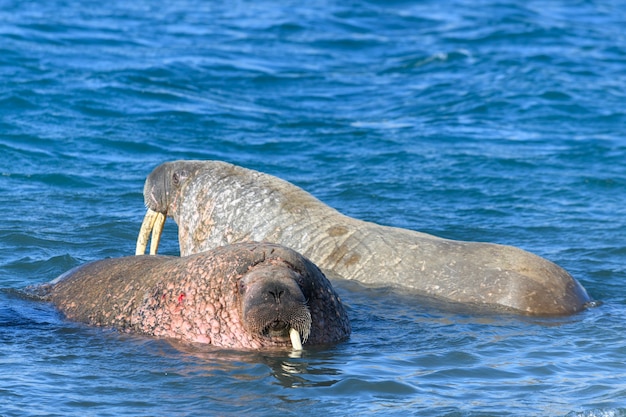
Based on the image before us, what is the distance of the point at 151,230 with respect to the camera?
10.2m

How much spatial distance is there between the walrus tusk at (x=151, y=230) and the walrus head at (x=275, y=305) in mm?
3046

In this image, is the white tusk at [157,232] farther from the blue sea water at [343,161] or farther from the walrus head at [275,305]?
the walrus head at [275,305]

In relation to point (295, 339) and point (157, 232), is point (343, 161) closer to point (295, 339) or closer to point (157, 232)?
point (157, 232)

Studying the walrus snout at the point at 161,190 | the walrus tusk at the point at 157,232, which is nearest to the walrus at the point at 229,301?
the walrus tusk at the point at 157,232

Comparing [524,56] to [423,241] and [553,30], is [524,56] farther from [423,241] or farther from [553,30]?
[423,241]

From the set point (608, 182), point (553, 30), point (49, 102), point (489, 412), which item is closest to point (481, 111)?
point (608, 182)

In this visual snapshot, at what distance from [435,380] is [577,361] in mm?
1123

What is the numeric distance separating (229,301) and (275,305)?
1.56ft

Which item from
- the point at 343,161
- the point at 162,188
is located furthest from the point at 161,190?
the point at 343,161

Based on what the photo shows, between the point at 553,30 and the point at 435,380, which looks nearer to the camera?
the point at 435,380

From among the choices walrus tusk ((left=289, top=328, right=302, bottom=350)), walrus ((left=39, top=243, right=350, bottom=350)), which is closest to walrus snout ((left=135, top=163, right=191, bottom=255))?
walrus ((left=39, top=243, right=350, bottom=350))

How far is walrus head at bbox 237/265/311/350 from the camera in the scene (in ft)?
21.7

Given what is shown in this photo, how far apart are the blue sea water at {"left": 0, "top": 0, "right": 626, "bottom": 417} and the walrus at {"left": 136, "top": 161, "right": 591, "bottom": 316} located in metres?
0.38

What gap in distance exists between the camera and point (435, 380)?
6.77 meters
